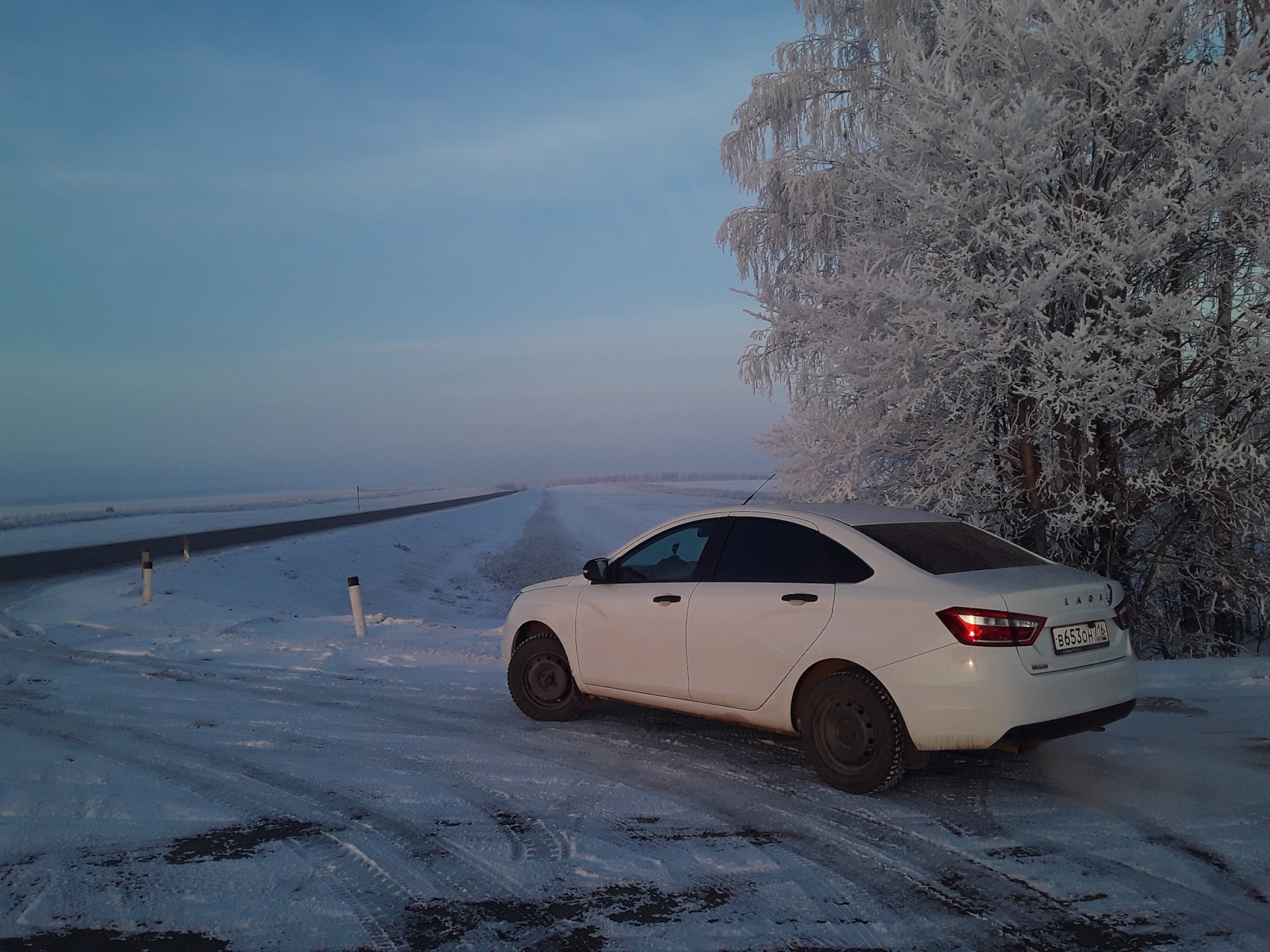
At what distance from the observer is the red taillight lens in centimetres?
430

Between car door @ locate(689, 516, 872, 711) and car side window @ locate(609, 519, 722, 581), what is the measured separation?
9.8 inches

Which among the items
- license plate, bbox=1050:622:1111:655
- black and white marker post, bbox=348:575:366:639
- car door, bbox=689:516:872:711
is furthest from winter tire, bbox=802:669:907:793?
black and white marker post, bbox=348:575:366:639

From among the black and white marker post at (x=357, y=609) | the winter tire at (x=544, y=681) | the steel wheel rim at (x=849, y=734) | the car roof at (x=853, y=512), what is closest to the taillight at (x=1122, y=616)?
the car roof at (x=853, y=512)

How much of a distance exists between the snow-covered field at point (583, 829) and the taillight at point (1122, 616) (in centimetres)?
87

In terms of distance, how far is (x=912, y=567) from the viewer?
4734 mm

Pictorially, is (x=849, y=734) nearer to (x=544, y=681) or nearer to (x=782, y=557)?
(x=782, y=557)

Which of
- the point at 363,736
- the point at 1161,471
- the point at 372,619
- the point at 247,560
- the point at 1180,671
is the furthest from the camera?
the point at 247,560

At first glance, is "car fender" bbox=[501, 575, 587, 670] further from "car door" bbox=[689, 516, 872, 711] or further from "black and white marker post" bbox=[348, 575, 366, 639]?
"black and white marker post" bbox=[348, 575, 366, 639]

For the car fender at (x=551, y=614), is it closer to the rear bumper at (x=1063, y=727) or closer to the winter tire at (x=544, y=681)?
the winter tire at (x=544, y=681)

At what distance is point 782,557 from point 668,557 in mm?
1000

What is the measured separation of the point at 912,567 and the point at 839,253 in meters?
6.43

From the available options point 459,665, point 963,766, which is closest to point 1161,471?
point 963,766

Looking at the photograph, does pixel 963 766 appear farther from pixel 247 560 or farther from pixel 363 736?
pixel 247 560

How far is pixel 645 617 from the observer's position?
582 centimetres
